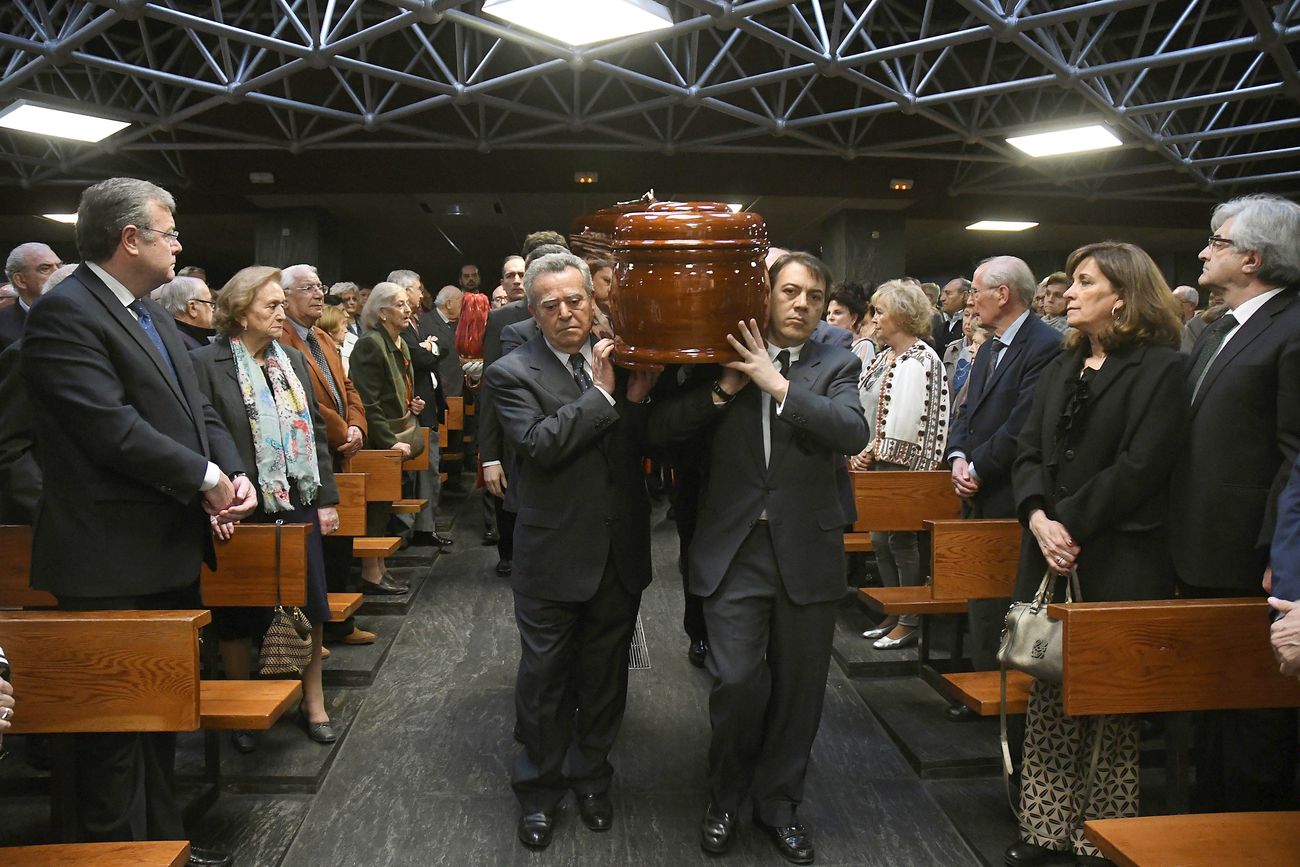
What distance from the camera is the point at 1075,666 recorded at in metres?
2.14

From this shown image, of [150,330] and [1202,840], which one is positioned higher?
[150,330]

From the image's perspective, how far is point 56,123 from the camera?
9.11 m

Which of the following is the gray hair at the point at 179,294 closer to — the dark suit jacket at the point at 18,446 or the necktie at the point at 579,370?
the dark suit jacket at the point at 18,446

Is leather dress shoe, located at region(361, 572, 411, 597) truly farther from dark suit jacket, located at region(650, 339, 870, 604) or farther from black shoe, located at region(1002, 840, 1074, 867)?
black shoe, located at region(1002, 840, 1074, 867)

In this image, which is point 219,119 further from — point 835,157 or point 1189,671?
point 1189,671

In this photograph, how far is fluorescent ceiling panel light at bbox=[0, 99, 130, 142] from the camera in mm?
8695

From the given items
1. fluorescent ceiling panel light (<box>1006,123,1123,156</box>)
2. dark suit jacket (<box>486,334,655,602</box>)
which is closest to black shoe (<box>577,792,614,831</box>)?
dark suit jacket (<box>486,334,655,602</box>)

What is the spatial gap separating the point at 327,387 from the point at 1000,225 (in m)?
11.3

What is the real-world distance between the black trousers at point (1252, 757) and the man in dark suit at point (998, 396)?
91 cm

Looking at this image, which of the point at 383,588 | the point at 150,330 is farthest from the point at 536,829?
the point at 383,588

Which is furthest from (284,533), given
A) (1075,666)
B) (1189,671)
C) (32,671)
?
(1189,671)

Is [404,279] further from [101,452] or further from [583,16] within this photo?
[101,452]

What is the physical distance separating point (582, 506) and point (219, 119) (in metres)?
9.51

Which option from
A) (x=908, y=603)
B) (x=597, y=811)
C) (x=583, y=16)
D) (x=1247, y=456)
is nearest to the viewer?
(x=1247, y=456)
